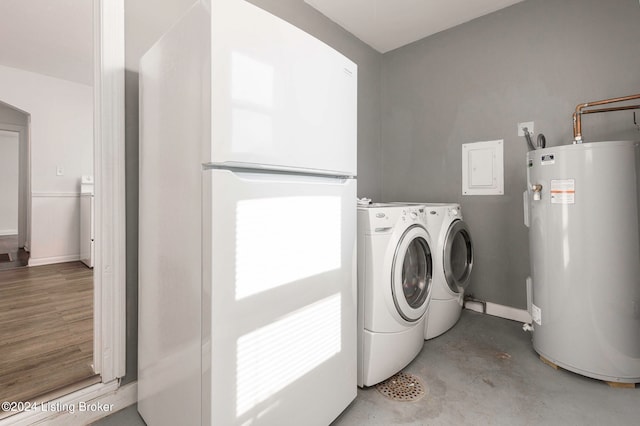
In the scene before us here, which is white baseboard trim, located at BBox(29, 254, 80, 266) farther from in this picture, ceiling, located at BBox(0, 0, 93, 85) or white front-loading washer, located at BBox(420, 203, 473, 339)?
white front-loading washer, located at BBox(420, 203, 473, 339)

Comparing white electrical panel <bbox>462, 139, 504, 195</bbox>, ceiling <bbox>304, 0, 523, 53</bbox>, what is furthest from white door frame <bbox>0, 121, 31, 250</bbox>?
white electrical panel <bbox>462, 139, 504, 195</bbox>

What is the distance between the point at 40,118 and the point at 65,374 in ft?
12.4

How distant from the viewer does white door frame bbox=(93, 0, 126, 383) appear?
1269 mm

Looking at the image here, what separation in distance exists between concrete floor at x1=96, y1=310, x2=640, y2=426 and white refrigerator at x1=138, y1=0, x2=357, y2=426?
0.62 ft

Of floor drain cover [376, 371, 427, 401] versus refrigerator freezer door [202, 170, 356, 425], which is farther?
floor drain cover [376, 371, 427, 401]

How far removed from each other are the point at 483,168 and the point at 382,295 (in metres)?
1.72

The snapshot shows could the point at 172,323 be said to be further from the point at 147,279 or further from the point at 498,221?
the point at 498,221

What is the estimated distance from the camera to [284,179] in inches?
39.3

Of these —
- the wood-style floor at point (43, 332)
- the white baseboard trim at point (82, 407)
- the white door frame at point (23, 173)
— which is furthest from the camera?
the white door frame at point (23, 173)

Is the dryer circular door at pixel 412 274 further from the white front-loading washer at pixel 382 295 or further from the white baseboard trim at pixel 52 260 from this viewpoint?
the white baseboard trim at pixel 52 260

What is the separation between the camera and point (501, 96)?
2375mm

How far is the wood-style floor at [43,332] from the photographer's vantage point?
1.39 metres

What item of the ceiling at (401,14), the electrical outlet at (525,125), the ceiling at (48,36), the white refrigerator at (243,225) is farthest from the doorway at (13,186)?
the electrical outlet at (525,125)

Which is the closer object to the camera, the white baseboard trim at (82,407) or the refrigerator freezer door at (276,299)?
the refrigerator freezer door at (276,299)
